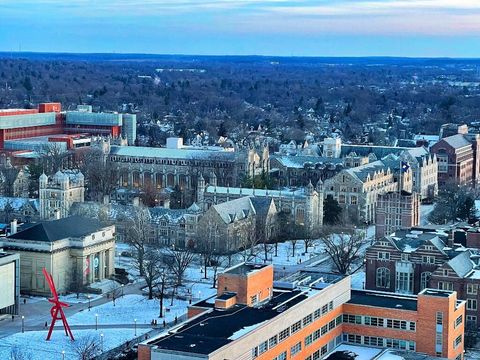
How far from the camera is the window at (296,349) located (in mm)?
45938

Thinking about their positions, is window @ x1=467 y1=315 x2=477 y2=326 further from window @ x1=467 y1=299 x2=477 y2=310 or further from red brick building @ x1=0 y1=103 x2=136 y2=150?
red brick building @ x1=0 y1=103 x2=136 y2=150

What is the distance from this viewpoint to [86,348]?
4881 centimetres

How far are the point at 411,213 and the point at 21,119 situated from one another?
2617 inches

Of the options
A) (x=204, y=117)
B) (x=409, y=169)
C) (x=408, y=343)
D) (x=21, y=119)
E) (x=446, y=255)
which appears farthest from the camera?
(x=204, y=117)

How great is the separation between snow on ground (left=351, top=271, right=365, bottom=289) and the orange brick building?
11572 mm

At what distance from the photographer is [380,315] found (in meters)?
49.5

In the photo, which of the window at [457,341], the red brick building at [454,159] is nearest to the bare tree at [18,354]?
the window at [457,341]

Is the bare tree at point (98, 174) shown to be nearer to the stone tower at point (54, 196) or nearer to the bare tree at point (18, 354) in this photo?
the stone tower at point (54, 196)

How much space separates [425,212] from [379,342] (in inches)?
1774

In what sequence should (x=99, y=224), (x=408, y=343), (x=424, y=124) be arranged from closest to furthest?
(x=408, y=343) < (x=99, y=224) < (x=424, y=124)

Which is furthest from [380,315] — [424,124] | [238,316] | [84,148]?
[424,124]

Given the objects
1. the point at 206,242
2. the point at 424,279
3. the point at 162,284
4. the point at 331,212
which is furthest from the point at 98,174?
the point at 424,279

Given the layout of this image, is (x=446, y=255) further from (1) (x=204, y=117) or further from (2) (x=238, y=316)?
(1) (x=204, y=117)

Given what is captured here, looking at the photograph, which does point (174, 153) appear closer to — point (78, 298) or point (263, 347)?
point (78, 298)
